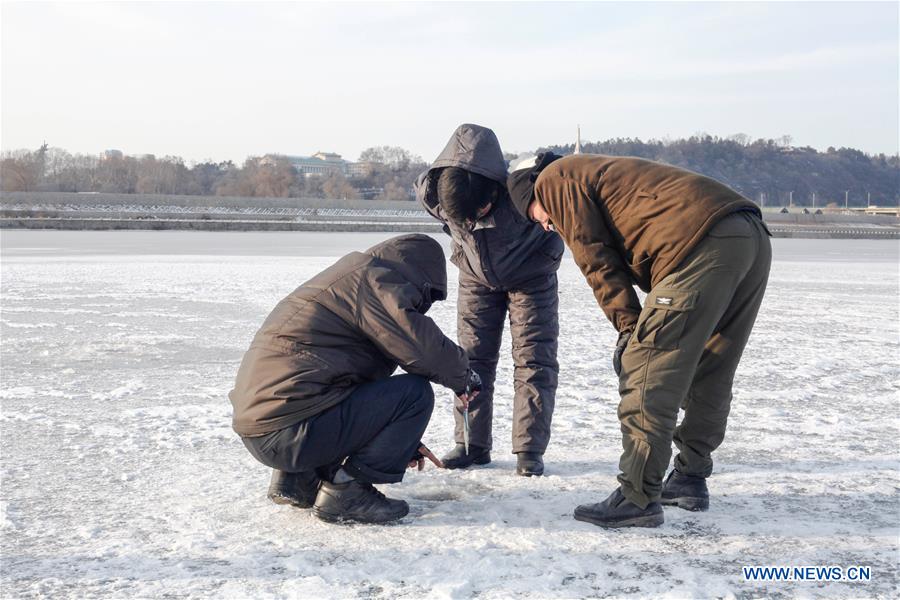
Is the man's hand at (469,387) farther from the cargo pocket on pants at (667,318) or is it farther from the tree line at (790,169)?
the tree line at (790,169)

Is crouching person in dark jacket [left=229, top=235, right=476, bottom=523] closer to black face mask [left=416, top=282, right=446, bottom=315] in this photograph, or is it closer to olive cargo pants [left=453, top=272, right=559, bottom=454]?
black face mask [left=416, top=282, right=446, bottom=315]

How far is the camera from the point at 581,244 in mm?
3787

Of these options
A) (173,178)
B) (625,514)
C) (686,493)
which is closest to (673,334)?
(625,514)

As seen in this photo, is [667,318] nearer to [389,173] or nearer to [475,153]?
[475,153]

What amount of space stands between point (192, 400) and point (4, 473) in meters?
1.76

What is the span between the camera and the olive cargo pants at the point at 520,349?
475 centimetres

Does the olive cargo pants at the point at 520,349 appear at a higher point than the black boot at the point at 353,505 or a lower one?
higher

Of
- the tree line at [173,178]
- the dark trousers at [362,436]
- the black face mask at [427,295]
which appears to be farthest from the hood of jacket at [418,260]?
the tree line at [173,178]

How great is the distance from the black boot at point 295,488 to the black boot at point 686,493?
1.60m

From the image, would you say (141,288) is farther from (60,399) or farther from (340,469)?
(340,469)

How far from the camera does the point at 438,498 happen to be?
14.1ft

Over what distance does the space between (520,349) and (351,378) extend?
1.29m

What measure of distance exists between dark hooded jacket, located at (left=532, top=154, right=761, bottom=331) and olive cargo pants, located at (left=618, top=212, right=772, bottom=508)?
0.26 ft

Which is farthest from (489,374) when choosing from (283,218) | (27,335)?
(283,218)
